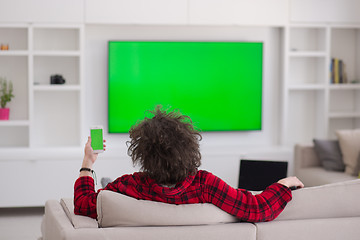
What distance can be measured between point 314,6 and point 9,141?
3.25m

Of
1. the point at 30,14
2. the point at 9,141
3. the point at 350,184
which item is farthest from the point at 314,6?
the point at 350,184

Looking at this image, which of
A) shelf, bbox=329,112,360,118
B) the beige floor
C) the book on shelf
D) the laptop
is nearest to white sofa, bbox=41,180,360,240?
the laptop

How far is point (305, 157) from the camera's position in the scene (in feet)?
16.9

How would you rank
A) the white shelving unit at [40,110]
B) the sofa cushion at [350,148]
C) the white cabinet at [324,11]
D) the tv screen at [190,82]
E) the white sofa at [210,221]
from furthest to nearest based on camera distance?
the white cabinet at [324,11]
the tv screen at [190,82]
the white shelving unit at [40,110]
the sofa cushion at [350,148]
the white sofa at [210,221]

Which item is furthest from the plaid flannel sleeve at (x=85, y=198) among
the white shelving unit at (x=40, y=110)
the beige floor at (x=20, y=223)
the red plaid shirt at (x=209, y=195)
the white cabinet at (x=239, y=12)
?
the white cabinet at (x=239, y=12)

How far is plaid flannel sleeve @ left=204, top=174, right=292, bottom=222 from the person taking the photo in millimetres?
2152

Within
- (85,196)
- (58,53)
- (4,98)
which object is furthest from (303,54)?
(85,196)

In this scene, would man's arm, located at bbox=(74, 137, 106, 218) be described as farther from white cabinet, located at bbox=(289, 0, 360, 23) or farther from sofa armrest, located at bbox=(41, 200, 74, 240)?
white cabinet, located at bbox=(289, 0, 360, 23)

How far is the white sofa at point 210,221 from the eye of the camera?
2.08 m

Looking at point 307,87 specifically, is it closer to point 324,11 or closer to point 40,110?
point 324,11

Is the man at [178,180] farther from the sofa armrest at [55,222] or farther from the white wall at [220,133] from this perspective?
the white wall at [220,133]

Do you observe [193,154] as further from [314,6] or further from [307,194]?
[314,6]

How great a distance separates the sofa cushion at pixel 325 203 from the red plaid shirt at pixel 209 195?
0.05 m

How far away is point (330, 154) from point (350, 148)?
191 millimetres
